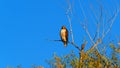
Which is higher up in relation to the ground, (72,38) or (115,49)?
(115,49)

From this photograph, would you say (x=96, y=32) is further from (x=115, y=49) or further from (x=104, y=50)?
(x=115, y=49)

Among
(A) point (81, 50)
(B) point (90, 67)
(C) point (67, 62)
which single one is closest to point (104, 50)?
(A) point (81, 50)

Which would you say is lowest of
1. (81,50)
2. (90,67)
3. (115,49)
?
(81,50)

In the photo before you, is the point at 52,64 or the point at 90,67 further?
the point at 52,64

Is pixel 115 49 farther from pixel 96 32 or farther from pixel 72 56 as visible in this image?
pixel 96 32

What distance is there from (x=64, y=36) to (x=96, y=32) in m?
5.51

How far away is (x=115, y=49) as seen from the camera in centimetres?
1838

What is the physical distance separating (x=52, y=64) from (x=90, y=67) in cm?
438

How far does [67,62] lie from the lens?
20422 millimetres

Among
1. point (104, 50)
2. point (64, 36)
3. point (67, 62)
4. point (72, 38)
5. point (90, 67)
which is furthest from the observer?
point (67, 62)

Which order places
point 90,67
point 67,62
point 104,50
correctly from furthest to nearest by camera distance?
point 67,62, point 90,67, point 104,50

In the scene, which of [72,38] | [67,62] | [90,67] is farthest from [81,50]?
[67,62]

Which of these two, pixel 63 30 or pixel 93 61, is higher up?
pixel 63 30

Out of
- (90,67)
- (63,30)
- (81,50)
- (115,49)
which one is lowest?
(81,50)
